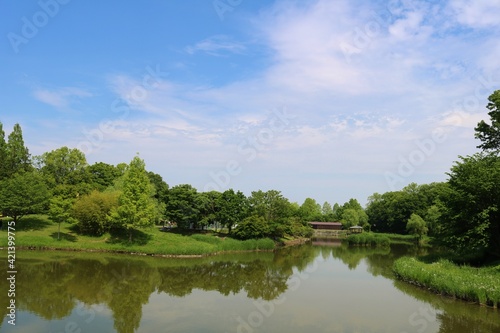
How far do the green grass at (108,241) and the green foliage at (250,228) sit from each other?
2.80 metres

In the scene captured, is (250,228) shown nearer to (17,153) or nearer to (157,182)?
(157,182)

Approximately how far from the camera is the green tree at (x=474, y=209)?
23.2 m

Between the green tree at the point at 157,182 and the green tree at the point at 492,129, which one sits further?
the green tree at the point at 157,182

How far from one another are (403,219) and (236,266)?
5405cm

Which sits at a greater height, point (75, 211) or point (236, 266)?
point (75, 211)

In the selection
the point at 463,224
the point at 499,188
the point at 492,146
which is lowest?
the point at 463,224

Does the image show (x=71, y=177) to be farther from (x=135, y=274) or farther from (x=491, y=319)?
(x=491, y=319)

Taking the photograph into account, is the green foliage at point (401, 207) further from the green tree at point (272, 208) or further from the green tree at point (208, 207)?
the green tree at point (208, 207)

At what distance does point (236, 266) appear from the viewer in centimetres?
3064

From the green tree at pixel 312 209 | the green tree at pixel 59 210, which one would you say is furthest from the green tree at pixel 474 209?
the green tree at pixel 312 209

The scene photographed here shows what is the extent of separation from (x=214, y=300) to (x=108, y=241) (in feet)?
Result: 68.2

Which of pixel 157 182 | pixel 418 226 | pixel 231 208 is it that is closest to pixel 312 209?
pixel 418 226

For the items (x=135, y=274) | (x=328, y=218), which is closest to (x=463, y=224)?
(x=135, y=274)

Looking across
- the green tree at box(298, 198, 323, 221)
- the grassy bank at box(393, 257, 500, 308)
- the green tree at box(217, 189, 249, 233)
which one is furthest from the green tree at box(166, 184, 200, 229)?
the green tree at box(298, 198, 323, 221)
